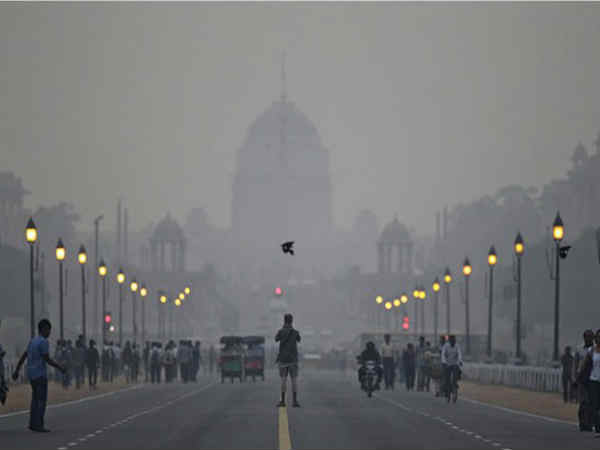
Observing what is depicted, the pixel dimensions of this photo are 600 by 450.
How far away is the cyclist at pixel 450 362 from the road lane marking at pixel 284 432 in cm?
1122

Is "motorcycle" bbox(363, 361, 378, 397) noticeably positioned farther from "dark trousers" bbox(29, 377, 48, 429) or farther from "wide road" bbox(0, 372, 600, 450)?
"dark trousers" bbox(29, 377, 48, 429)

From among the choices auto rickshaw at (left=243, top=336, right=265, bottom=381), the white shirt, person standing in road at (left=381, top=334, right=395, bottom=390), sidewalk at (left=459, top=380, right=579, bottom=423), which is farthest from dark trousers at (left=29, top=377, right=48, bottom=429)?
auto rickshaw at (left=243, top=336, right=265, bottom=381)

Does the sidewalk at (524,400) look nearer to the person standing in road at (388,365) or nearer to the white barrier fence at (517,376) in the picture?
the white barrier fence at (517,376)

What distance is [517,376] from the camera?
66.4 metres

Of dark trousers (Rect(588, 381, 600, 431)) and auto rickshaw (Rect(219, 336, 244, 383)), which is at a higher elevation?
dark trousers (Rect(588, 381, 600, 431))

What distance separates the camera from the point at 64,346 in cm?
6488

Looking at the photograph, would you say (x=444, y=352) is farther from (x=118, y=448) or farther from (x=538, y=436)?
(x=118, y=448)

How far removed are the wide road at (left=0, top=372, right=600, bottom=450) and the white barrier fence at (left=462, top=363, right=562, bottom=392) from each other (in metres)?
6.13

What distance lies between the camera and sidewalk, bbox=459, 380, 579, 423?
46.1m

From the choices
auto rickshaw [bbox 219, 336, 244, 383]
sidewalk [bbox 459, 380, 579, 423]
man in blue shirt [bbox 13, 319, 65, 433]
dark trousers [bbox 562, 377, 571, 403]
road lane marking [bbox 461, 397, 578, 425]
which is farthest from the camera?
auto rickshaw [bbox 219, 336, 244, 383]

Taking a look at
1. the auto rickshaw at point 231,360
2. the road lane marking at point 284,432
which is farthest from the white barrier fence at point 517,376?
the road lane marking at point 284,432

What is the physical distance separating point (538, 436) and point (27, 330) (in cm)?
11709

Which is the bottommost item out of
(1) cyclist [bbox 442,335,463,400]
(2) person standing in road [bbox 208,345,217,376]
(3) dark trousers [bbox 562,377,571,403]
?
(2) person standing in road [bbox 208,345,217,376]

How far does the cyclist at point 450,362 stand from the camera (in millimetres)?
53125
